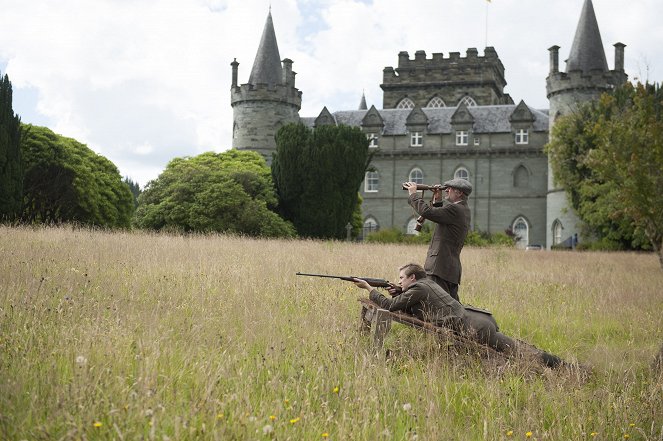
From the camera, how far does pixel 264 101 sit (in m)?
45.2

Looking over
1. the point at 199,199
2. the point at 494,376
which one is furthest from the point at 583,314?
the point at 199,199

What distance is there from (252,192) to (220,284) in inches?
868

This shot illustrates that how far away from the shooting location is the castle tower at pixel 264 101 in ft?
148

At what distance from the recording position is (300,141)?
33125 mm

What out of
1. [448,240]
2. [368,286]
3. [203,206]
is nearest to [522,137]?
[203,206]

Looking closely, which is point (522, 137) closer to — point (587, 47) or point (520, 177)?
point (520, 177)

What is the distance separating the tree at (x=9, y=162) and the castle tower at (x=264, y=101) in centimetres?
2463

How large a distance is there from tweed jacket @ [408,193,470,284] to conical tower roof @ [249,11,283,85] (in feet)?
129

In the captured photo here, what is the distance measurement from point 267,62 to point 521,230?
1890 cm

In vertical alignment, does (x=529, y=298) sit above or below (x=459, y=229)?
below

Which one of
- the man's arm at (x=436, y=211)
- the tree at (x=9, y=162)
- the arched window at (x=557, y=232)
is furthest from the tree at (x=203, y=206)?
the man's arm at (x=436, y=211)

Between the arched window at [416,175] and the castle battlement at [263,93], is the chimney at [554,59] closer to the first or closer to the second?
the arched window at [416,175]

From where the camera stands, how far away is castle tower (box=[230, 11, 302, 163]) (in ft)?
148

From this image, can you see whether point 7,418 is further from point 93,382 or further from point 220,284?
point 220,284
